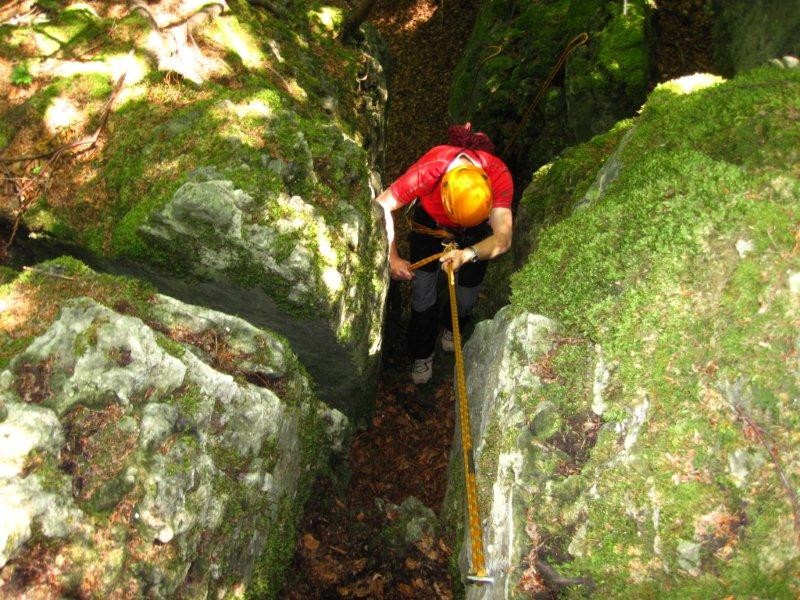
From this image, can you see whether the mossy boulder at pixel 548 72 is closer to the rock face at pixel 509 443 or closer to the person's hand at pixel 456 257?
the person's hand at pixel 456 257

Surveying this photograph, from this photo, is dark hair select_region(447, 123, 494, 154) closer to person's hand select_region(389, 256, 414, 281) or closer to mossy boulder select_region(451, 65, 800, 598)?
person's hand select_region(389, 256, 414, 281)

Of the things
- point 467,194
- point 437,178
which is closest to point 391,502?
point 467,194

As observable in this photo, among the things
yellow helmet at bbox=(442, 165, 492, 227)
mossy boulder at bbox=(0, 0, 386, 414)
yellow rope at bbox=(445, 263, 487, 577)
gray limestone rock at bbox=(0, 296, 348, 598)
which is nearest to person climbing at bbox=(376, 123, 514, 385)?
yellow helmet at bbox=(442, 165, 492, 227)

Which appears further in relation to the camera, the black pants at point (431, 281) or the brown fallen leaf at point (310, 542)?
the black pants at point (431, 281)

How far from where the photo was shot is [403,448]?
624 centimetres

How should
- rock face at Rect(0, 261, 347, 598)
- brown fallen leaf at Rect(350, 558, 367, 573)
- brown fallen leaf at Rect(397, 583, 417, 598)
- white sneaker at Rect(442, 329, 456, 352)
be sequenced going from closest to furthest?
rock face at Rect(0, 261, 347, 598) → brown fallen leaf at Rect(397, 583, 417, 598) → brown fallen leaf at Rect(350, 558, 367, 573) → white sneaker at Rect(442, 329, 456, 352)

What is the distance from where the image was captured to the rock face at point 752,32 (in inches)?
194

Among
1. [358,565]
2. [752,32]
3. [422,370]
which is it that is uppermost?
[752,32]

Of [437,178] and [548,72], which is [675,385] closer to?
[437,178]

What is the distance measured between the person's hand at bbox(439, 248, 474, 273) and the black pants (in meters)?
0.47

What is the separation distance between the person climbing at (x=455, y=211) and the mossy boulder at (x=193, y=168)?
0.45 metres

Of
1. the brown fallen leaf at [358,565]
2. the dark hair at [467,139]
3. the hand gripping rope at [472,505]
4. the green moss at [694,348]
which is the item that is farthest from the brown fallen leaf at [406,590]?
the dark hair at [467,139]

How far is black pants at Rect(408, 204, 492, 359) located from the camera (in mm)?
5535

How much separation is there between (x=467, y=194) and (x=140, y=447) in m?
3.08
